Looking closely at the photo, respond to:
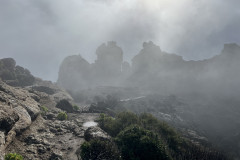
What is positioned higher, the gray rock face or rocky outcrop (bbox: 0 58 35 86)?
rocky outcrop (bbox: 0 58 35 86)

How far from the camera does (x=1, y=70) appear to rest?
91750mm

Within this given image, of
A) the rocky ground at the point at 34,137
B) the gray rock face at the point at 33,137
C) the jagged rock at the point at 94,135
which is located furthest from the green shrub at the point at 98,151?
the jagged rock at the point at 94,135

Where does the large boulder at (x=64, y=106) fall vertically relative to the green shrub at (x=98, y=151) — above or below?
above

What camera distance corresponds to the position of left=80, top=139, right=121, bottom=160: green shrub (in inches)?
711

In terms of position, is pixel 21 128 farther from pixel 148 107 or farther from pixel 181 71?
pixel 181 71

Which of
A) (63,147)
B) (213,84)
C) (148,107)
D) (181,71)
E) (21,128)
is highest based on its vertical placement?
(181,71)

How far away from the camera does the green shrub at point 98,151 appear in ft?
59.3

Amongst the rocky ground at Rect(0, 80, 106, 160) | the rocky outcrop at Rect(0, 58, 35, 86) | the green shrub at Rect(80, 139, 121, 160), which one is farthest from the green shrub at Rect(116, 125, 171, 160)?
the rocky outcrop at Rect(0, 58, 35, 86)

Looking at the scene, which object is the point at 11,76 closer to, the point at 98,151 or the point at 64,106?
the point at 64,106

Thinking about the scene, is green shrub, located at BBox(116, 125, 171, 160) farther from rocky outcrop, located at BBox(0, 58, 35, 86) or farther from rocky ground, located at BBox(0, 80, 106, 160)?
rocky outcrop, located at BBox(0, 58, 35, 86)

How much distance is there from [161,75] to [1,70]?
149m

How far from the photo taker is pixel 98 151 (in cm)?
1881

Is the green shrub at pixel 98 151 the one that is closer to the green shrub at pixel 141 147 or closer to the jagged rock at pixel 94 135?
the green shrub at pixel 141 147

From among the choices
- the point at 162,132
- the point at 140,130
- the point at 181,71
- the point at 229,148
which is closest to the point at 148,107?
the point at 229,148
